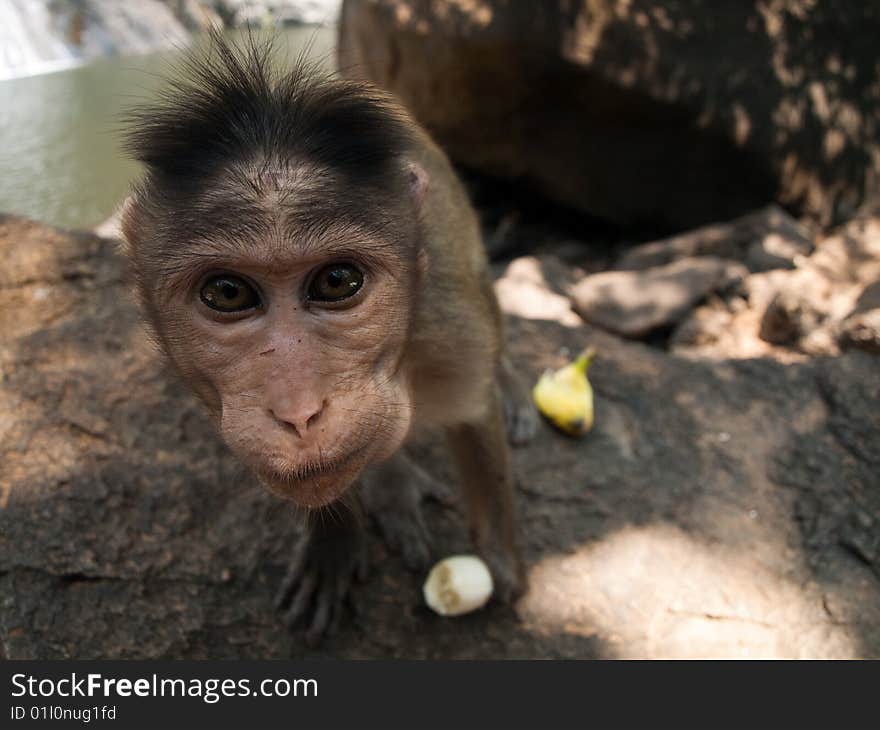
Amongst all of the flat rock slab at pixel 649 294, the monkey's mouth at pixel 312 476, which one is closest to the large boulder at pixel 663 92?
the flat rock slab at pixel 649 294

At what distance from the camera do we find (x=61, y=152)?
924 centimetres

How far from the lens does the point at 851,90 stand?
24.0 ft

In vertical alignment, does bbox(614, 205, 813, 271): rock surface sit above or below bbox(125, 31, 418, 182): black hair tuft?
below

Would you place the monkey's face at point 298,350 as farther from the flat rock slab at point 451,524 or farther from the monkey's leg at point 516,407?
the monkey's leg at point 516,407

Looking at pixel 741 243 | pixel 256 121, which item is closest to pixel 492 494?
pixel 256 121

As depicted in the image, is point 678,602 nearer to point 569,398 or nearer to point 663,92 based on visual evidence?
point 569,398

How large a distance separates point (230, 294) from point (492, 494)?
1656 millimetres

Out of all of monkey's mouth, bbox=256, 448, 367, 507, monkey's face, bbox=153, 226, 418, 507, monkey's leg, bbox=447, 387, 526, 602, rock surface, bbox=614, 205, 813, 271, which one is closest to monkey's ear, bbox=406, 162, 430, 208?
monkey's face, bbox=153, 226, 418, 507

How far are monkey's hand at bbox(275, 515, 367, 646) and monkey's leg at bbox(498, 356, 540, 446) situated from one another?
118cm

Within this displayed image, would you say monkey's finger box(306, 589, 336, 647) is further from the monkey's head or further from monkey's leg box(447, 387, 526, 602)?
the monkey's head

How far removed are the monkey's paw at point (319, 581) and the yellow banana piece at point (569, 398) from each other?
137 cm

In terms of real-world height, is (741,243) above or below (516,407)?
below

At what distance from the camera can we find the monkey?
2.10 metres

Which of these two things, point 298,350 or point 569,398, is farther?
point 569,398
